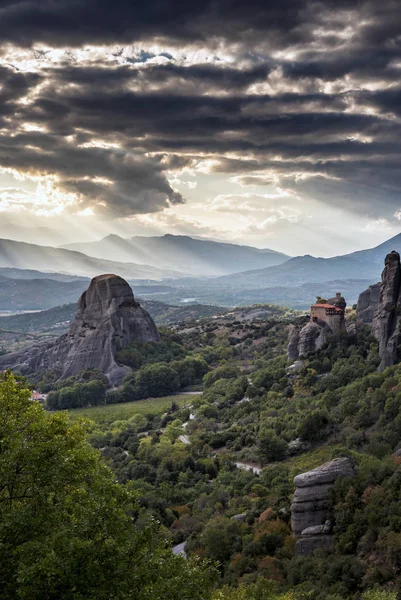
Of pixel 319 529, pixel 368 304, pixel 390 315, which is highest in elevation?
pixel 368 304

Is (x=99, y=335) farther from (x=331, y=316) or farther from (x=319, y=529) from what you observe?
(x=319, y=529)

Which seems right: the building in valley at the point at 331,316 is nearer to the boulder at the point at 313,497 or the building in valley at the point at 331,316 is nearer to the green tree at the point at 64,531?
the boulder at the point at 313,497

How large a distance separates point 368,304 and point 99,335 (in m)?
57.8

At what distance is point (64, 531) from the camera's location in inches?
722

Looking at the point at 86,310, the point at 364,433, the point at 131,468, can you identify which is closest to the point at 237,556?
the point at 364,433

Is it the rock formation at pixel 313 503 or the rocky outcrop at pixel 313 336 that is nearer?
the rock formation at pixel 313 503

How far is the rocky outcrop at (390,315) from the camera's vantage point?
58.9 metres

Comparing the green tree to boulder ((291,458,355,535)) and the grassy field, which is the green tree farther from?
the grassy field

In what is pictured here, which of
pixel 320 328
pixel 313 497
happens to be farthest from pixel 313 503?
pixel 320 328

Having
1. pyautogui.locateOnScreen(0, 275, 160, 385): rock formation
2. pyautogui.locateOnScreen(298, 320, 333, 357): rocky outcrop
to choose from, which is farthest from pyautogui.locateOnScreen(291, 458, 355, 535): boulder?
pyautogui.locateOnScreen(0, 275, 160, 385): rock formation

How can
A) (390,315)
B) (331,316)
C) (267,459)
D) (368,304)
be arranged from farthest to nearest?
(368,304)
(331,316)
(390,315)
(267,459)

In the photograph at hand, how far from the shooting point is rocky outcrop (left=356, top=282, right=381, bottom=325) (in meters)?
90.7

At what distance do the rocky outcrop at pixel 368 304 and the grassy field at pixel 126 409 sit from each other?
101ft

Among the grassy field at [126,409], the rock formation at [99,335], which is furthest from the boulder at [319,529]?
the rock formation at [99,335]
